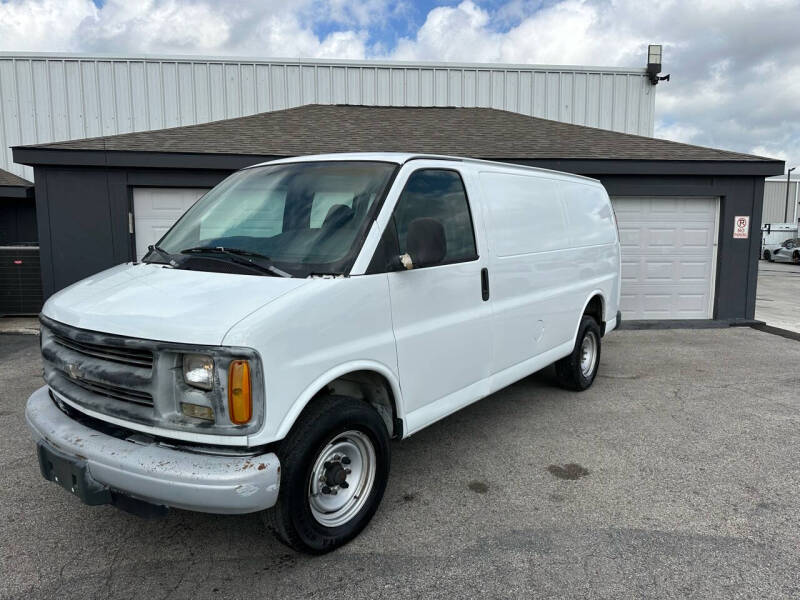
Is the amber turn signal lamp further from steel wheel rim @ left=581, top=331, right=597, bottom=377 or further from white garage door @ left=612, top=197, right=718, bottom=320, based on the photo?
white garage door @ left=612, top=197, right=718, bottom=320

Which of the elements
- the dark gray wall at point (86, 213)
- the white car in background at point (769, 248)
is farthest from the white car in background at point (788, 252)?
the dark gray wall at point (86, 213)

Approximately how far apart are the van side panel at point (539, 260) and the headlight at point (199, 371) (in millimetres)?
2242

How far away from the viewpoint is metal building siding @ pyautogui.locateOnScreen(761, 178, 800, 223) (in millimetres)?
51344

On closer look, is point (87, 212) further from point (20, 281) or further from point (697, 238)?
point (697, 238)

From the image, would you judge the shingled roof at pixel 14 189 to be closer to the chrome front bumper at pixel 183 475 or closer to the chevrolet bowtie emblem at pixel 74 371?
the chevrolet bowtie emblem at pixel 74 371

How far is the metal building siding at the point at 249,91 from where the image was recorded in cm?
1424

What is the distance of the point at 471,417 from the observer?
5395 mm

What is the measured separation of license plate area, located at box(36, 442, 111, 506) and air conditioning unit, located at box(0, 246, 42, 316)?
921 centimetres

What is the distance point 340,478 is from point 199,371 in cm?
101

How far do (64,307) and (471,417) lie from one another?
11.3 ft

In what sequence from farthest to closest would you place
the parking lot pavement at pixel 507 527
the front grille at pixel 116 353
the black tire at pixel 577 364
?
the black tire at pixel 577 364
the parking lot pavement at pixel 507 527
the front grille at pixel 116 353

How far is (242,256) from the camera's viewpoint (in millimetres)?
3281

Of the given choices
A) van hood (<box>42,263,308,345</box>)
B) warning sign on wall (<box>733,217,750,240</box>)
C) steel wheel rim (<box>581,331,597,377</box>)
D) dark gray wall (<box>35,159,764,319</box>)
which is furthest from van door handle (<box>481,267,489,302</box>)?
warning sign on wall (<box>733,217,750,240</box>)

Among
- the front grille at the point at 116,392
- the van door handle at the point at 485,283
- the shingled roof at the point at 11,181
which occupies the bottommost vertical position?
the front grille at the point at 116,392
